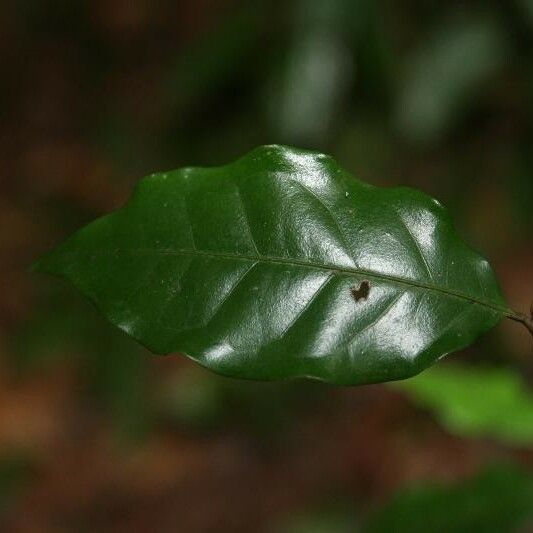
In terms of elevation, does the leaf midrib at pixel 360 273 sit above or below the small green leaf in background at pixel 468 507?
above

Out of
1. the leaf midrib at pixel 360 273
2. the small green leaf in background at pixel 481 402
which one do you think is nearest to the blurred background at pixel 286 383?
the small green leaf in background at pixel 481 402

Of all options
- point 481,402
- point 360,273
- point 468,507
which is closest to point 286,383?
point 481,402

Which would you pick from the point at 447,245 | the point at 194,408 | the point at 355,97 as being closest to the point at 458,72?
the point at 355,97

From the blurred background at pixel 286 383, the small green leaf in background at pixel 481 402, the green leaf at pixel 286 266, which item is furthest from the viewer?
the blurred background at pixel 286 383

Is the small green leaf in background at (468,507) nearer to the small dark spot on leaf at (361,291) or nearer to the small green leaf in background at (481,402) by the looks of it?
→ the small green leaf in background at (481,402)

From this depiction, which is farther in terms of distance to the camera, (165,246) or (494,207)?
(494,207)

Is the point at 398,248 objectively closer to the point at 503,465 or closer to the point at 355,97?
the point at 503,465
